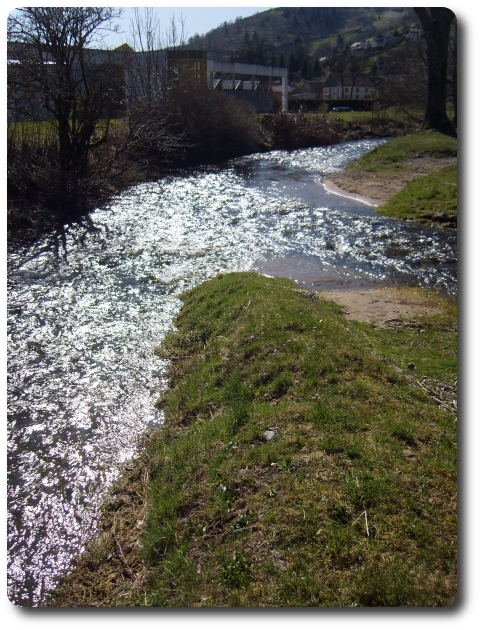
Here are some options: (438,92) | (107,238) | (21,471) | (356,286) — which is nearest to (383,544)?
(21,471)

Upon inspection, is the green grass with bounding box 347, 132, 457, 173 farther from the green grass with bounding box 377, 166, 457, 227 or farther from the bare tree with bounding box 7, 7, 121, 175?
the bare tree with bounding box 7, 7, 121, 175

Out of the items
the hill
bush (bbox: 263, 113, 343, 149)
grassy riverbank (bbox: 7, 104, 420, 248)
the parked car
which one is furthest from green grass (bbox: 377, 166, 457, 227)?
the parked car

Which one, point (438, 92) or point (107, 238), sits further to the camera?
point (438, 92)

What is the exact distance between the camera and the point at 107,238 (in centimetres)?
1579

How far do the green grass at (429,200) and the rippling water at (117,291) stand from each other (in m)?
0.76

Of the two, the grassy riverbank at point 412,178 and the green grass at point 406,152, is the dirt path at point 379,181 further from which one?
the green grass at point 406,152

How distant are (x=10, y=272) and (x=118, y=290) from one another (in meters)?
3.00

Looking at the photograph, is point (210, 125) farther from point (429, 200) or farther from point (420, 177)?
point (429, 200)

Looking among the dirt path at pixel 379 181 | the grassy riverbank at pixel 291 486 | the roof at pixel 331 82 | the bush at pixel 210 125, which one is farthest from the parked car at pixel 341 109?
the grassy riverbank at pixel 291 486

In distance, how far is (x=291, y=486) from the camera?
4336 millimetres

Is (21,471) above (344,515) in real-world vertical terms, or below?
below

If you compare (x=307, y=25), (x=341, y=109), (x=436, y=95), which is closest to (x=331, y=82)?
(x=341, y=109)

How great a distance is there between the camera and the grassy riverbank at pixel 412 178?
1728 cm
